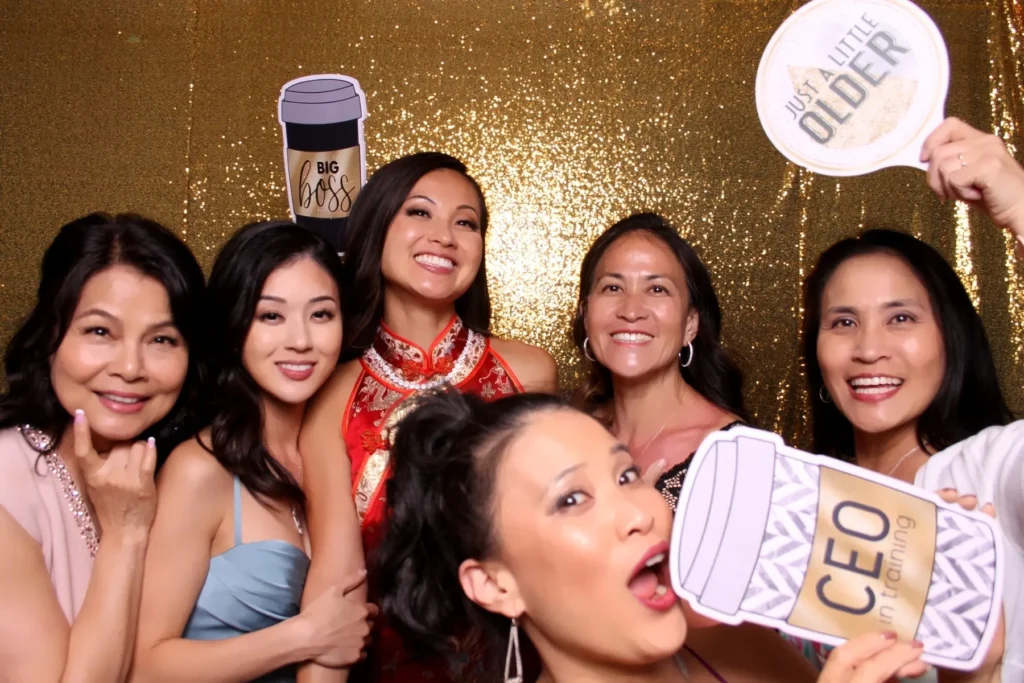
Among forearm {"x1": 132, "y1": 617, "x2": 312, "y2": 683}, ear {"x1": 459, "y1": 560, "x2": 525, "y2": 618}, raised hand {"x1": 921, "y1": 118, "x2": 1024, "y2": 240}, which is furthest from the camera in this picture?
forearm {"x1": 132, "y1": 617, "x2": 312, "y2": 683}

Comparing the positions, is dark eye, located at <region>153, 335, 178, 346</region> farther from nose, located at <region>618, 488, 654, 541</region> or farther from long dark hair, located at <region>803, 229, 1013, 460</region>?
long dark hair, located at <region>803, 229, 1013, 460</region>

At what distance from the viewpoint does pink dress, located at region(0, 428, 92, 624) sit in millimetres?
1611

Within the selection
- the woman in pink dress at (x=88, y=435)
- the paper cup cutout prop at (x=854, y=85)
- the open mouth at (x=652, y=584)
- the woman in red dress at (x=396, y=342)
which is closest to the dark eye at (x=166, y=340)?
the woman in pink dress at (x=88, y=435)

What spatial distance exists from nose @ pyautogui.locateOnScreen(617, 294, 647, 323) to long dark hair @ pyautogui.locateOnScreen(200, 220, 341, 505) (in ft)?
2.12

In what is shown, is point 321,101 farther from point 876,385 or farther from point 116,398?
point 876,385

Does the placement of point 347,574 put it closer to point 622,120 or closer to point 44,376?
point 44,376


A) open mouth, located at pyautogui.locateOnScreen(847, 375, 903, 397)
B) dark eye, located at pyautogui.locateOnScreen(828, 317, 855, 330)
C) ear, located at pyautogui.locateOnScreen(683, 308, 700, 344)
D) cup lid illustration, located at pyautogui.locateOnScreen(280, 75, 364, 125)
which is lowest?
open mouth, located at pyautogui.locateOnScreen(847, 375, 903, 397)

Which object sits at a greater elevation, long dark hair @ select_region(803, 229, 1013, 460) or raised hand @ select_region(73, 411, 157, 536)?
long dark hair @ select_region(803, 229, 1013, 460)

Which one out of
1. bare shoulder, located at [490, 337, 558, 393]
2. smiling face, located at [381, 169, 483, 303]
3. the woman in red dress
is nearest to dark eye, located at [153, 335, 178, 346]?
the woman in red dress

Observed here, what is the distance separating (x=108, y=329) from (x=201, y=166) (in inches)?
52.2

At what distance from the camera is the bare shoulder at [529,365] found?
221cm

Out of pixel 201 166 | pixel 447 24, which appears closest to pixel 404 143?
pixel 447 24

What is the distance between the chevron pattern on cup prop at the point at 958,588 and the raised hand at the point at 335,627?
3.32 feet

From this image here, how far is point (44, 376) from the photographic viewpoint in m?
1.74
